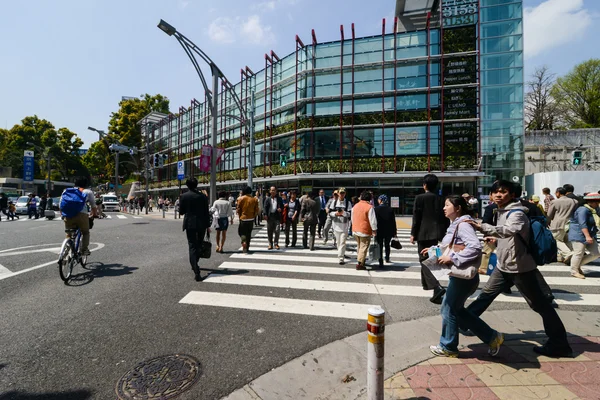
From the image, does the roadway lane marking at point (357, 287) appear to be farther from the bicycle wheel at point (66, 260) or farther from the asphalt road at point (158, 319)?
the bicycle wheel at point (66, 260)

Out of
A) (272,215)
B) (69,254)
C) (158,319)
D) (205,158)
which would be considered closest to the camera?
(158,319)

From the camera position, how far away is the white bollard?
6.96 ft

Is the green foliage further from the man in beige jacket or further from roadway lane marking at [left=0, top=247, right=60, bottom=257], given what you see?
the man in beige jacket

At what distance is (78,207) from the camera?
20.0ft

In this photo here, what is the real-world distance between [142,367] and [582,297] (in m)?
6.73

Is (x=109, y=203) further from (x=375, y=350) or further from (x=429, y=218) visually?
(x=375, y=350)

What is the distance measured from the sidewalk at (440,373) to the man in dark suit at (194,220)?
11.3 ft

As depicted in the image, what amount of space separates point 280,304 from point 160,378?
84.8 inches

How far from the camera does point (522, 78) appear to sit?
986 inches

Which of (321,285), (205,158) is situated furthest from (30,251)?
(321,285)

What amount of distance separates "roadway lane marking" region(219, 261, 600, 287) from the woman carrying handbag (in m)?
3.29

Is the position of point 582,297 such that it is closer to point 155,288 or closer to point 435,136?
point 155,288

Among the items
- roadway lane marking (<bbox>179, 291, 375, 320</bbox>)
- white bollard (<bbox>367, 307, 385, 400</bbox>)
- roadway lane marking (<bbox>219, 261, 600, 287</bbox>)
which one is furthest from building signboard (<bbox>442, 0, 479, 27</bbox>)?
white bollard (<bbox>367, 307, 385, 400</bbox>)

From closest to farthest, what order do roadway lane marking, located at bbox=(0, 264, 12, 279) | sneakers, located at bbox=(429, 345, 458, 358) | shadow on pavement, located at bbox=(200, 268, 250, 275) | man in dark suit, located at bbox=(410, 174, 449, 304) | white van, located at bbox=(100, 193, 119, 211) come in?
sneakers, located at bbox=(429, 345, 458, 358), man in dark suit, located at bbox=(410, 174, 449, 304), roadway lane marking, located at bbox=(0, 264, 12, 279), shadow on pavement, located at bbox=(200, 268, 250, 275), white van, located at bbox=(100, 193, 119, 211)
